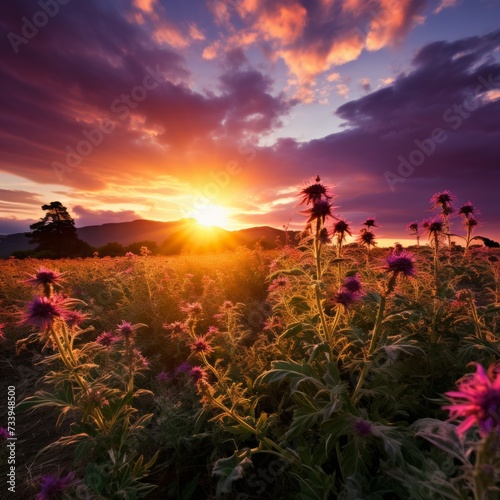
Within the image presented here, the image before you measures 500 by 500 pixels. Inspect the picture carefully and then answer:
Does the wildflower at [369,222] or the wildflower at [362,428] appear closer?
the wildflower at [362,428]

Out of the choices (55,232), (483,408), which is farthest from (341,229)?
(55,232)

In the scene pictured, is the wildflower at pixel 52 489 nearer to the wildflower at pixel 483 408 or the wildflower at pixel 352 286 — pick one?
the wildflower at pixel 483 408

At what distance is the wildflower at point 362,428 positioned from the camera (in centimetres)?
185

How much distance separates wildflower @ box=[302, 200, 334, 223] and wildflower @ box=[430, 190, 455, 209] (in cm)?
265

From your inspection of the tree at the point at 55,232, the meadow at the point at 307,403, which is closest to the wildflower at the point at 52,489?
the meadow at the point at 307,403

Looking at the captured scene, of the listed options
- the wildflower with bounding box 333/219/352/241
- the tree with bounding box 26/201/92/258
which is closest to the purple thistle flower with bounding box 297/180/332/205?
the wildflower with bounding box 333/219/352/241

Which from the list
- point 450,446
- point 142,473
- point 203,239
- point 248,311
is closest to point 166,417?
point 142,473

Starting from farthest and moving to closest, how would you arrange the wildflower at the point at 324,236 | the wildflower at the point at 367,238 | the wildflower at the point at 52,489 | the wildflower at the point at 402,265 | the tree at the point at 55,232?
1. the tree at the point at 55,232
2. the wildflower at the point at 367,238
3. the wildflower at the point at 324,236
4. the wildflower at the point at 402,265
5. the wildflower at the point at 52,489

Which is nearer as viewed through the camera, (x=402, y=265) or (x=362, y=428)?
(x=362, y=428)

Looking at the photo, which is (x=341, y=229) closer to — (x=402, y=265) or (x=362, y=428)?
(x=402, y=265)

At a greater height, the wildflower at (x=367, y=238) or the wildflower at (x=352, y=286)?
the wildflower at (x=367, y=238)

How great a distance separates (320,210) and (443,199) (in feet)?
9.47

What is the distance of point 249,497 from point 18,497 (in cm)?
228

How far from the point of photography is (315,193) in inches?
110
